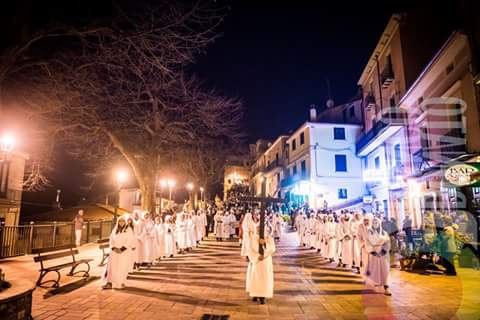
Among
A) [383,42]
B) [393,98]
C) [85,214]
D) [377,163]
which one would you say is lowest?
[85,214]

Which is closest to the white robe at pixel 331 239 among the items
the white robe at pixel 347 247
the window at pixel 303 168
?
the white robe at pixel 347 247

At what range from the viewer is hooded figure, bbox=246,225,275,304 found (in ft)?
22.0

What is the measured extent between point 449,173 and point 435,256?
265 cm

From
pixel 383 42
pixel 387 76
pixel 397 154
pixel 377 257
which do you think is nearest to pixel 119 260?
pixel 377 257

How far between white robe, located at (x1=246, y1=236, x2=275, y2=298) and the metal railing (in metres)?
9.97

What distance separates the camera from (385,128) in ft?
64.6

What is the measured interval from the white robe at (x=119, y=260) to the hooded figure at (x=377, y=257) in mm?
6077

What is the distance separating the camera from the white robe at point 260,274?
6.69 metres

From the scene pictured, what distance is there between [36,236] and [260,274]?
40.0 ft

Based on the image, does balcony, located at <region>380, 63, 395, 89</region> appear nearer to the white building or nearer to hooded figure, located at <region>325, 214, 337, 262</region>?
the white building

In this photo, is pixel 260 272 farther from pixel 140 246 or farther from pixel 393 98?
pixel 393 98

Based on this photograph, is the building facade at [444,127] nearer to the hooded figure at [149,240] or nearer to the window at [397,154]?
the window at [397,154]

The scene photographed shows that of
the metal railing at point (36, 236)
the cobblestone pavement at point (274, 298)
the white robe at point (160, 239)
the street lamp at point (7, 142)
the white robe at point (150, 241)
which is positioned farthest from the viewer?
the white robe at point (160, 239)

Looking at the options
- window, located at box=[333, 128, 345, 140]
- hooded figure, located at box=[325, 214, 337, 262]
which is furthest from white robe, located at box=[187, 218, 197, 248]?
window, located at box=[333, 128, 345, 140]
